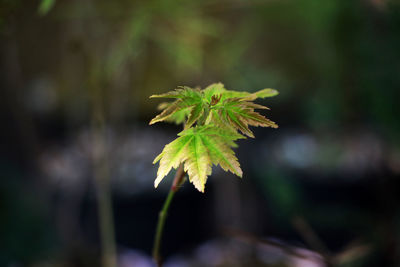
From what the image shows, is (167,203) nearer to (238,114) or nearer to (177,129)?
(238,114)

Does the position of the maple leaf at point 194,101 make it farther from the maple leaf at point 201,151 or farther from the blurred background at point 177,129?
the blurred background at point 177,129

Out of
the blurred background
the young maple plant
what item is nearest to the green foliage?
the young maple plant

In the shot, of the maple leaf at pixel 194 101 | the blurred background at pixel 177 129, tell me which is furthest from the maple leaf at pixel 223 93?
the blurred background at pixel 177 129

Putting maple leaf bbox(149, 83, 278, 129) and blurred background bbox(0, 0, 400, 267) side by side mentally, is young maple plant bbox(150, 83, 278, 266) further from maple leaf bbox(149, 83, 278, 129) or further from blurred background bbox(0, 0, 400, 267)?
blurred background bbox(0, 0, 400, 267)

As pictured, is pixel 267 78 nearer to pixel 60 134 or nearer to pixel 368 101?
pixel 368 101

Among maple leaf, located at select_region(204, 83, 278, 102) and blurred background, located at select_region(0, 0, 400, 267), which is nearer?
maple leaf, located at select_region(204, 83, 278, 102)

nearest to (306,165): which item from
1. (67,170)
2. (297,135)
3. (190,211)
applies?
(297,135)
